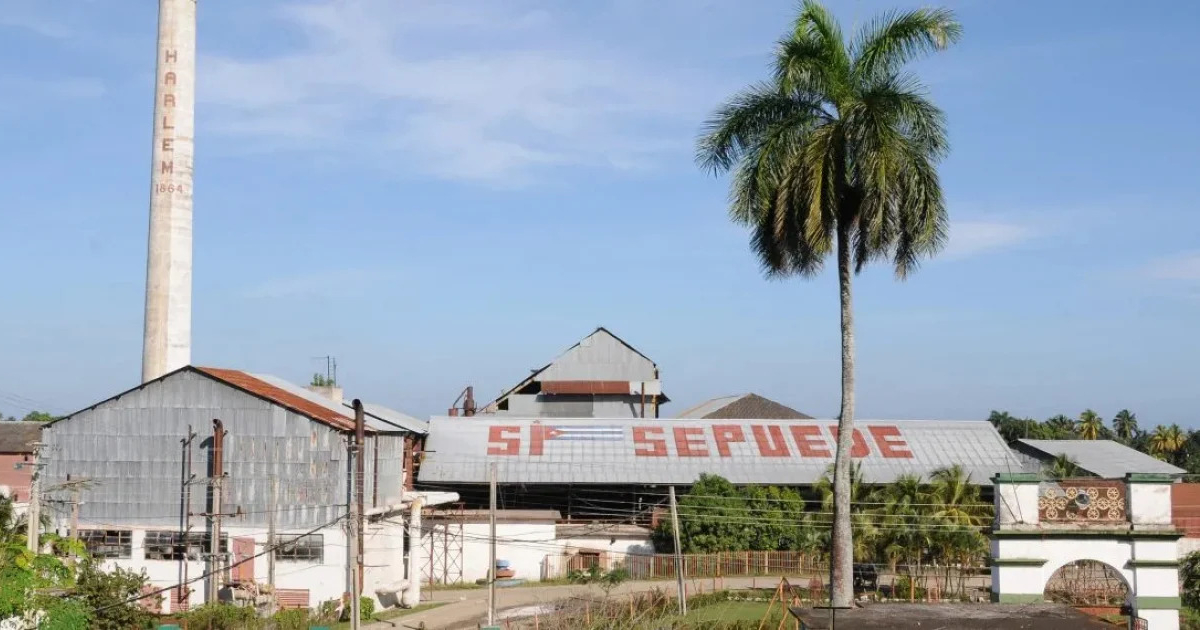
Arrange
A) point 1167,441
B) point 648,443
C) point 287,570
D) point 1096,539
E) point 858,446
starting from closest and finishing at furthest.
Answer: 1. point 1096,539
2. point 287,570
3. point 858,446
4. point 648,443
5. point 1167,441

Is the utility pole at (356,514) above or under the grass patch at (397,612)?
above

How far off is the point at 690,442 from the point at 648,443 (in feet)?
6.57

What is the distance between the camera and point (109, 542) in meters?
42.8

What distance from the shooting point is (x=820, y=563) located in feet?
155

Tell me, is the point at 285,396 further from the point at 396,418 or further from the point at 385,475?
the point at 396,418

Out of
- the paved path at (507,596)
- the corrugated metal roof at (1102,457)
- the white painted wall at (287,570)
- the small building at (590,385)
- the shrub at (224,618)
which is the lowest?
the paved path at (507,596)

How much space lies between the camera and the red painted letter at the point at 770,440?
58.5m

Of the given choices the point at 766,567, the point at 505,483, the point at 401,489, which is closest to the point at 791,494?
the point at 766,567

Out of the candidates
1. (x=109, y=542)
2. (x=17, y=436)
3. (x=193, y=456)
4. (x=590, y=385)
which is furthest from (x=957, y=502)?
(x=17, y=436)

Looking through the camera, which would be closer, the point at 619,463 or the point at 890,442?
the point at 619,463

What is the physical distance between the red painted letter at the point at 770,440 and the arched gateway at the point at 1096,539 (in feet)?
97.9

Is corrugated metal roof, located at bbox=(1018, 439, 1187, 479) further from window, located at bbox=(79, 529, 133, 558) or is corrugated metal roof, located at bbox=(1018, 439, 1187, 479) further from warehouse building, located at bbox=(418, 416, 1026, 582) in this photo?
window, located at bbox=(79, 529, 133, 558)

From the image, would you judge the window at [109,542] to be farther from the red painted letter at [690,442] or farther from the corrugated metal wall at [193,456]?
the red painted letter at [690,442]

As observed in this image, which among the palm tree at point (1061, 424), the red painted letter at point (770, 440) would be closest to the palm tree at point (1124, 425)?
the palm tree at point (1061, 424)
